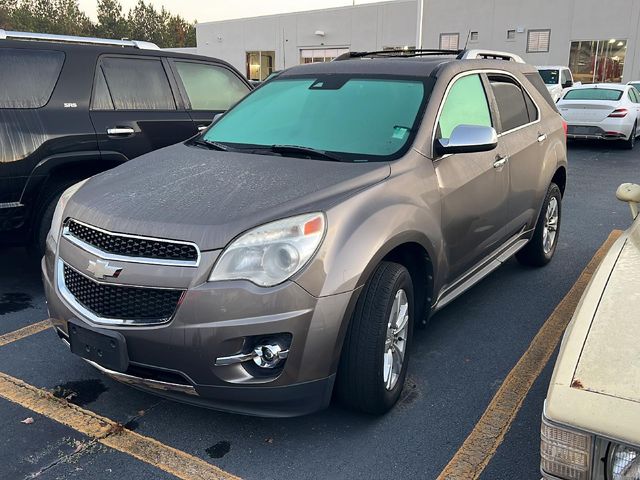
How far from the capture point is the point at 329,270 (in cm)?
252

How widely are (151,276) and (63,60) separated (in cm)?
321

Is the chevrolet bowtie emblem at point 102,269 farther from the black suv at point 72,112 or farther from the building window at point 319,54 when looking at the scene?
the building window at point 319,54

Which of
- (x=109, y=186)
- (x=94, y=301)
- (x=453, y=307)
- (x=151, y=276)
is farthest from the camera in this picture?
(x=453, y=307)

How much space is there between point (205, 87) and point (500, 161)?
339 cm

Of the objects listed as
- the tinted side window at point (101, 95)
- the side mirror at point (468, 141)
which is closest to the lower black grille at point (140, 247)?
the side mirror at point (468, 141)

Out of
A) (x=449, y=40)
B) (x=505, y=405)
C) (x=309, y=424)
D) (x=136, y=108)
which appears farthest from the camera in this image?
(x=449, y=40)

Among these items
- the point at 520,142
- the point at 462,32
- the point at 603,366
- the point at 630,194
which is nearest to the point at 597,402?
the point at 603,366

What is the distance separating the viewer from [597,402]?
166 centimetres

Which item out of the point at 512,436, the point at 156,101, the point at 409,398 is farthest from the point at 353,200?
the point at 156,101

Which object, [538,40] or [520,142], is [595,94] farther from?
[538,40]

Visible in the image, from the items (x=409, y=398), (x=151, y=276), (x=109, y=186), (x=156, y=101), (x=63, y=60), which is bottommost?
(x=409, y=398)

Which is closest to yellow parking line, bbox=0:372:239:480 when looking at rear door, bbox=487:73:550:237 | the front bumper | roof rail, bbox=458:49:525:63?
the front bumper

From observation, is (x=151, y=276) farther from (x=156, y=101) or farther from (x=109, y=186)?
(x=156, y=101)

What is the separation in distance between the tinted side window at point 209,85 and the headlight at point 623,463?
5079 millimetres
